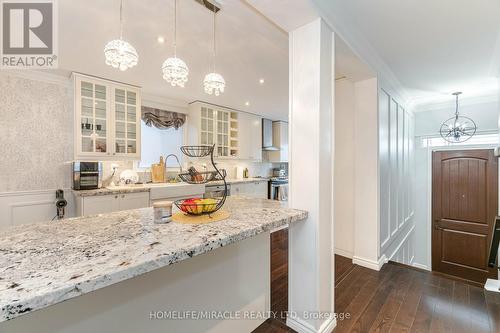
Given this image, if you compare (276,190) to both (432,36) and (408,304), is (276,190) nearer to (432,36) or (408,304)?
(408,304)

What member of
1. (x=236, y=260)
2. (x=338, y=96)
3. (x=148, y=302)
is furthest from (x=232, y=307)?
(x=338, y=96)

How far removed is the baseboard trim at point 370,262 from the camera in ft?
8.76

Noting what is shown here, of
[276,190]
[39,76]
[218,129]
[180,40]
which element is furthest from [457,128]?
[39,76]

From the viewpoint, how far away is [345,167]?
3025mm

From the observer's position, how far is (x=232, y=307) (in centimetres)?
156

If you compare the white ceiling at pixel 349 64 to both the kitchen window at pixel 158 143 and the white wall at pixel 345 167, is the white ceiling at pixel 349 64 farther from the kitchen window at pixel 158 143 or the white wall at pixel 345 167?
the kitchen window at pixel 158 143

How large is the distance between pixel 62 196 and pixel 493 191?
6533 millimetres

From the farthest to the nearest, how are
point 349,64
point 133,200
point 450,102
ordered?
point 450,102 < point 133,200 < point 349,64

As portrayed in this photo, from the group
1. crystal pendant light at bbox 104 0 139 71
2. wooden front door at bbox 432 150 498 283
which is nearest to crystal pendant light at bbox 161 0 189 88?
crystal pendant light at bbox 104 0 139 71

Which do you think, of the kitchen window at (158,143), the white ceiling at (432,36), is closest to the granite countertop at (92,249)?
the white ceiling at (432,36)

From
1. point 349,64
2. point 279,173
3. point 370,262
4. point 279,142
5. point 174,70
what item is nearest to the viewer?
point 174,70

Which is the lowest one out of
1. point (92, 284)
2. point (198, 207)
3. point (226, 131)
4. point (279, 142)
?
point (92, 284)

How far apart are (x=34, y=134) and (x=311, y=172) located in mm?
3477

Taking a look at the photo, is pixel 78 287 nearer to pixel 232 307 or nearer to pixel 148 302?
pixel 148 302
